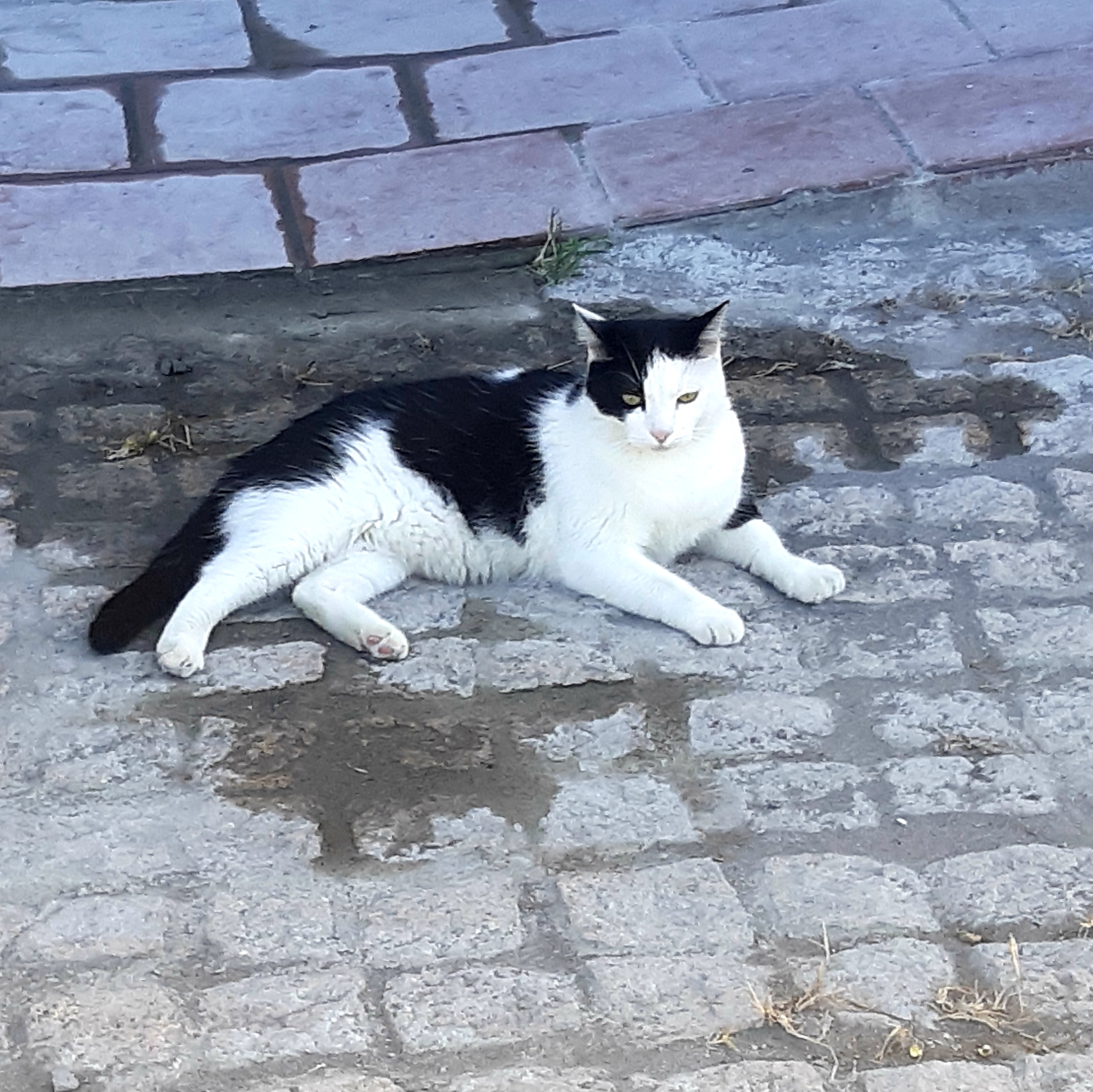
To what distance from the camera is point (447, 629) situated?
3.03 m

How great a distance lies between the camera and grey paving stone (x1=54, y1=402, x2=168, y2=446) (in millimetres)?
3586

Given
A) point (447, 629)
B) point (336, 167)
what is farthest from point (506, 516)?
point (336, 167)

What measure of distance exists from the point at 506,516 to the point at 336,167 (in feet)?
5.19

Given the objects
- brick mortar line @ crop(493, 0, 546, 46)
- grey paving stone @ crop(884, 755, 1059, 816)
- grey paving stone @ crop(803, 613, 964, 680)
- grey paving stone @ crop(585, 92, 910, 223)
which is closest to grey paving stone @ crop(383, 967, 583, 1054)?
grey paving stone @ crop(884, 755, 1059, 816)

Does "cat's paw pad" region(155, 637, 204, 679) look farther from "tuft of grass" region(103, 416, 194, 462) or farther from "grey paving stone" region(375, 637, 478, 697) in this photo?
"tuft of grass" region(103, 416, 194, 462)

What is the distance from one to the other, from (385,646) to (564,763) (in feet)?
1.45

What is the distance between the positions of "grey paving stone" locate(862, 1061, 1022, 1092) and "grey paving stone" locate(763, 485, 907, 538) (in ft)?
4.50

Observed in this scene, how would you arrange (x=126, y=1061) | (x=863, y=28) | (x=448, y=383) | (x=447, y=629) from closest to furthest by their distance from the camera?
(x=126, y=1061)
(x=447, y=629)
(x=448, y=383)
(x=863, y=28)

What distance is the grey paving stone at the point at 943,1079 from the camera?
2.04 meters

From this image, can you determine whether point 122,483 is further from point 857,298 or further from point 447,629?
point 857,298

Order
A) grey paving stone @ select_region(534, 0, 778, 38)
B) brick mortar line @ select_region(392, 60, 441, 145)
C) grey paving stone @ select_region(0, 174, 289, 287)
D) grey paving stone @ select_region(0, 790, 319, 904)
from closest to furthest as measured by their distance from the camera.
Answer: grey paving stone @ select_region(0, 790, 319, 904)
grey paving stone @ select_region(0, 174, 289, 287)
brick mortar line @ select_region(392, 60, 441, 145)
grey paving stone @ select_region(534, 0, 778, 38)

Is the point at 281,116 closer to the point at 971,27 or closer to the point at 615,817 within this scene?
the point at 971,27

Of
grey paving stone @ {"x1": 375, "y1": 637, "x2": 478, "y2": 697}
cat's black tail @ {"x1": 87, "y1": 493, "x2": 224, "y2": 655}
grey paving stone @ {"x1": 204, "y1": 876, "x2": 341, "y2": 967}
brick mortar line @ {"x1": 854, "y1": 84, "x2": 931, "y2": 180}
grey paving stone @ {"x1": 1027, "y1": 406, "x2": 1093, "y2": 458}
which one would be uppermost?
grey paving stone @ {"x1": 204, "y1": 876, "x2": 341, "y2": 967}

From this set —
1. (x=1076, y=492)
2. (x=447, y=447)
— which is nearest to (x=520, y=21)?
(x=447, y=447)
